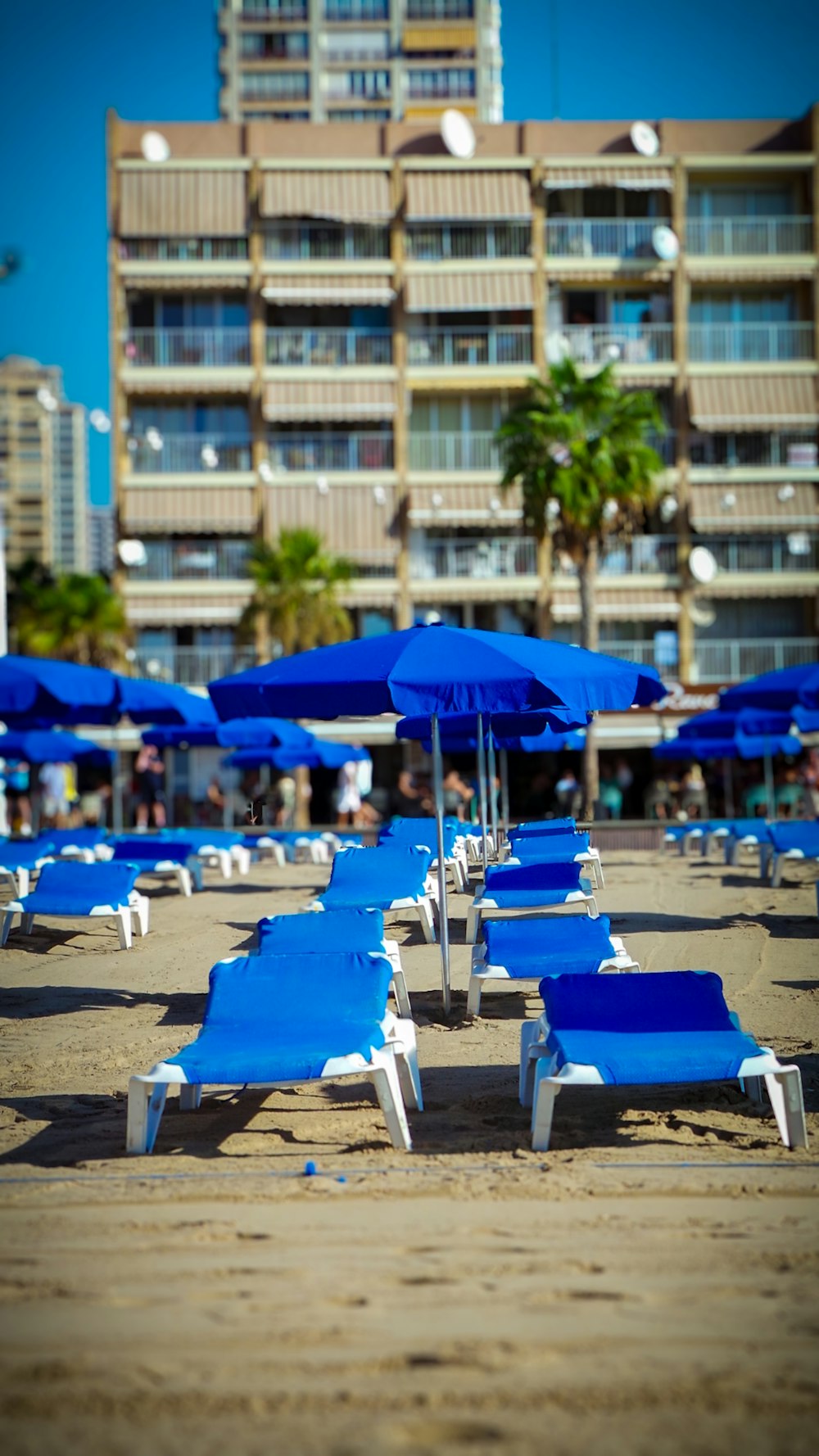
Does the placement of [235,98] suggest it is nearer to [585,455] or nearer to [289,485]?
[289,485]

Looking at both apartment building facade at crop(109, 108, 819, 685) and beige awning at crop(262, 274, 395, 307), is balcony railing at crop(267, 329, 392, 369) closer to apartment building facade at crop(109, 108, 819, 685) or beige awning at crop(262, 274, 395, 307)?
apartment building facade at crop(109, 108, 819, 685)

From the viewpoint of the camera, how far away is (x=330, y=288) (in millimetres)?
41312

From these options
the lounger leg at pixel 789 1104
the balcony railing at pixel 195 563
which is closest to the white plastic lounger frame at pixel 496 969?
the lounger leg at pixel 789 1104

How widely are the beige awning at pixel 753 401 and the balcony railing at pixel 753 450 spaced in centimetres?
57

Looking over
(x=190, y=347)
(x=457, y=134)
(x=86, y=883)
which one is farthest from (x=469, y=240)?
(x=86, y=883)

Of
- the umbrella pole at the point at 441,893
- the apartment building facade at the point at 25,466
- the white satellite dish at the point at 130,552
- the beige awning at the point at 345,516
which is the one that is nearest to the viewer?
the umbrella pole at the point at 441,893

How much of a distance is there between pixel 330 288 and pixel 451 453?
5.67 meters

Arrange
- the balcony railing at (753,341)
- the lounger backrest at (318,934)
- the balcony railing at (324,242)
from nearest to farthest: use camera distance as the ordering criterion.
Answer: the lounger backrest at (318,934), the balcony railing at (324,242), the balcony railing at (753,341)

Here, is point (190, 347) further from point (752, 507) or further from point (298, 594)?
point (752, 507)

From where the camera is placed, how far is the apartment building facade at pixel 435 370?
135 ft

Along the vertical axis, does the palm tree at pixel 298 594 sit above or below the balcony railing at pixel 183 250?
below

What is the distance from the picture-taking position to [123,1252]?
409cm

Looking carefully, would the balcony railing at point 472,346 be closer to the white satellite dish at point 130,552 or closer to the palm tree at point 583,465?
the white satellite dish at point 130,552

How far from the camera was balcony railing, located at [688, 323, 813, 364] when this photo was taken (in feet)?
138
